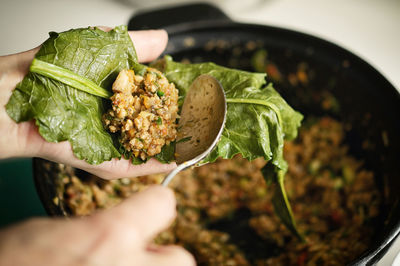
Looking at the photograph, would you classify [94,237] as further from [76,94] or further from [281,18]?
[281,18]

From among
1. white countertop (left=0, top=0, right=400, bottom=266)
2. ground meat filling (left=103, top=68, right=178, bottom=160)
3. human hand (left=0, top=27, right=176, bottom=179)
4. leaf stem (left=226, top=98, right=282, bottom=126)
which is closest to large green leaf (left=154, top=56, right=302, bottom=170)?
leaf stem (left=226, top=98, right=282, bottom=126)

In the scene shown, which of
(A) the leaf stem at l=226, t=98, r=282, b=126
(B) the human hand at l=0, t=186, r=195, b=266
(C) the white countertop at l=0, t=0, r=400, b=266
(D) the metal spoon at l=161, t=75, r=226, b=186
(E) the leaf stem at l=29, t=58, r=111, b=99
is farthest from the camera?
(C) the white countertop at l=0, t=0, r=400, b=266

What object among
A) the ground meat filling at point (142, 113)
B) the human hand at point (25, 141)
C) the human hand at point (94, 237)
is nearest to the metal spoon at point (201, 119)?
the ground meat filling at point (142, 113)

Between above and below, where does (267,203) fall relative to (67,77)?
below

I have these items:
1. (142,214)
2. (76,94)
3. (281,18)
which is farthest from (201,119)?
(281,18)

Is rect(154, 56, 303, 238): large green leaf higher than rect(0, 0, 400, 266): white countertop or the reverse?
the reverse

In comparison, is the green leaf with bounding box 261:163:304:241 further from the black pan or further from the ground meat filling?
the ground meat filling
